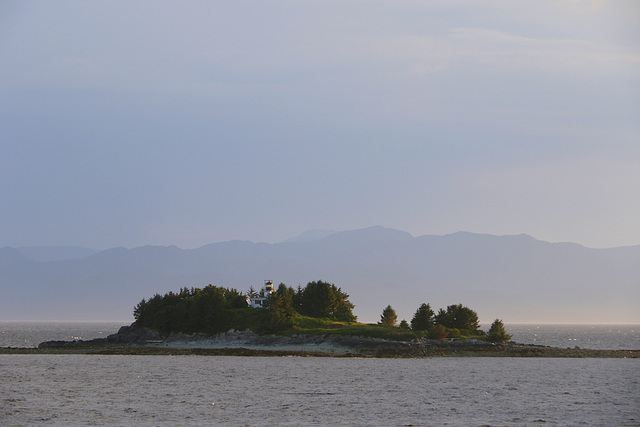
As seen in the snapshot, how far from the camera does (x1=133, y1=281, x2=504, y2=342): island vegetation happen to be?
380 feet

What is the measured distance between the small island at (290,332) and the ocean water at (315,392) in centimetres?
1183

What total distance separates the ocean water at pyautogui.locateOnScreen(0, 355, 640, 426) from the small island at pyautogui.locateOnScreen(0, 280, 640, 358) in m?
11.8

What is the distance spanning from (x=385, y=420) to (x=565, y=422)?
11.8 meters

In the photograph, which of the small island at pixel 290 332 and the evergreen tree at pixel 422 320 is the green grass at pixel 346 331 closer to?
the small island at pixel 290 332

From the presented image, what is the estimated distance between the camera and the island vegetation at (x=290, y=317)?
380 ft

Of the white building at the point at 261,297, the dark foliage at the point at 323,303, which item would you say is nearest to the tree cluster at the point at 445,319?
the dark foliage at the point at 323,303

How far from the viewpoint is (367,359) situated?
320 feet

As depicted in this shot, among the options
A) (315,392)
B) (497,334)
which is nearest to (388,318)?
(497,334)

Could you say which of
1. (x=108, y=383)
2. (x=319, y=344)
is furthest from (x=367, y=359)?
(x=108, y=383)

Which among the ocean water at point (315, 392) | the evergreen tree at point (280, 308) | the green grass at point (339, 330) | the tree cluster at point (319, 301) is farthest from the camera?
the tree cluster at point (319, 301)

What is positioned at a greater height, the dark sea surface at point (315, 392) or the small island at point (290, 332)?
the small island at point (290, 332)

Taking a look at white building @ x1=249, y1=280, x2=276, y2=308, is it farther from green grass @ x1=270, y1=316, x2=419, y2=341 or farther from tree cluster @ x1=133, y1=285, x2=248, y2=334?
green grass @ x1=270, y1=316, x2=419, y2=341

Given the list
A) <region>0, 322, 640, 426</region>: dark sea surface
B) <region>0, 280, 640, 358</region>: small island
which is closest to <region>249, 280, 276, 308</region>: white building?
<region>0, 280, 640, 358</region>: small island

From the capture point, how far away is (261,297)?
14250 cm
